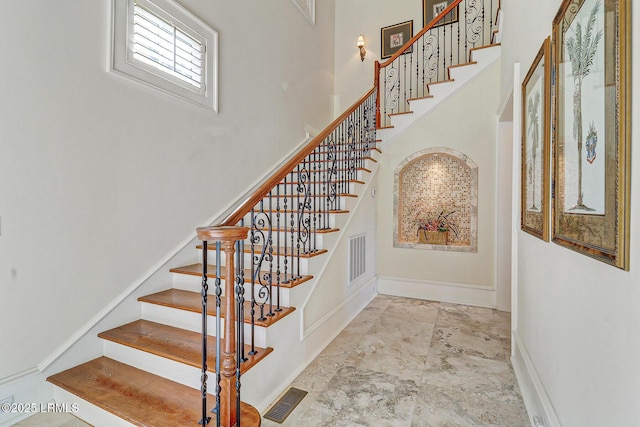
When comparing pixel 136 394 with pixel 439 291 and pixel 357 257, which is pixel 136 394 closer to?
pixel 357 257

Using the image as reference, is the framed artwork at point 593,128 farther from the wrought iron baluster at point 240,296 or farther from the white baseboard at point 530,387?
the wrought iron baluster at point 240,296

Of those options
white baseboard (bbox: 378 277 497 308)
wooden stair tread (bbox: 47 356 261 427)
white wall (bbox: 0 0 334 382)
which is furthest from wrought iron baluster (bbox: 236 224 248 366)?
white baseboard (bbox: 378 277 497 308)

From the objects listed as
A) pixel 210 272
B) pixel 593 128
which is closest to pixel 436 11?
pixel 593 128

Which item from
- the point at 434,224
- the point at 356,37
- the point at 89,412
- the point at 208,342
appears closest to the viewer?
the point at 89,412

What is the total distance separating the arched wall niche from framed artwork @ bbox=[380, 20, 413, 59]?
2.18 metres

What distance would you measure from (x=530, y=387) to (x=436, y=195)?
9.28ft

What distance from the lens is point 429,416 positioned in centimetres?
179

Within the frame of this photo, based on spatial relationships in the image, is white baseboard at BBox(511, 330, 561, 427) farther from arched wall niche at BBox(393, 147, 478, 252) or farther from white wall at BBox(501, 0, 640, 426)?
arched wall niche at BBox(393, 147, 478, 252)

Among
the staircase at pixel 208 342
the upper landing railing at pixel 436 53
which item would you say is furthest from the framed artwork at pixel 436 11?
the staircase at pixel 208 342

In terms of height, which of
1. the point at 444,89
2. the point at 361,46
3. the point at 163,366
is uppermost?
the point at 361,46

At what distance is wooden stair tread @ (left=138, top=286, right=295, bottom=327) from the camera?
1966 mm

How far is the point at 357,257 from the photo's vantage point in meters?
3.55

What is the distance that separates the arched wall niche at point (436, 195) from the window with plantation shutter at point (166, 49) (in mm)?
2665

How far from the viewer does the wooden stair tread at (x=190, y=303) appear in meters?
1.97
